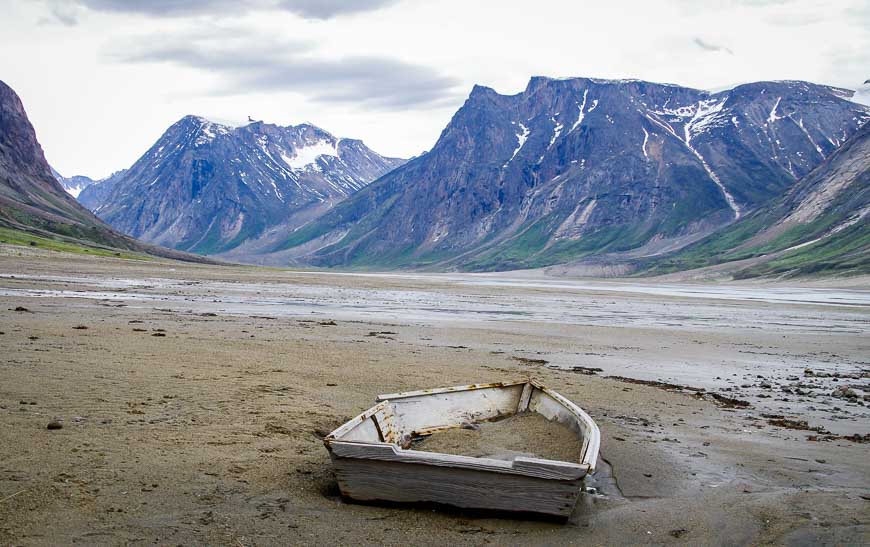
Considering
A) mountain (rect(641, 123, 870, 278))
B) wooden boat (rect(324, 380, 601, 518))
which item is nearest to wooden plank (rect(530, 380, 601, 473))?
wooden boat (rect(324, 380, 601, 518))

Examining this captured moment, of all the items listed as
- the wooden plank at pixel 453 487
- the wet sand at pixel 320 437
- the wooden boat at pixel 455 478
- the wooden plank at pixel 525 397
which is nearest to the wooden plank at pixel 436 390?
the wooden plank at pixel 525 397

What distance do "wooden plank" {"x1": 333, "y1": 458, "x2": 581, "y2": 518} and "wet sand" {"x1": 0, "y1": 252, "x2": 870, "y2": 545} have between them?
190mm

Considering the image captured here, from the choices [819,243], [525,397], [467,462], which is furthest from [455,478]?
[819,243]

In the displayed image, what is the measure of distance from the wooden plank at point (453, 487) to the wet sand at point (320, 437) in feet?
0.62

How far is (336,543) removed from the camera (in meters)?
7.48

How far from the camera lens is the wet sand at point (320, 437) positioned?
7.93 m

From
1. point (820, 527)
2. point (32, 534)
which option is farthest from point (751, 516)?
point (32, 534)

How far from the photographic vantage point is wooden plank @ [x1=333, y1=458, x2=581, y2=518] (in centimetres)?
834

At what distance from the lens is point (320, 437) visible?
37.1ft

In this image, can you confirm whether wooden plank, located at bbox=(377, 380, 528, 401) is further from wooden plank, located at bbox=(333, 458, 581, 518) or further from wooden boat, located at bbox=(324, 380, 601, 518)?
wooden plank, located at bbox=(333, 458, 581, 518)

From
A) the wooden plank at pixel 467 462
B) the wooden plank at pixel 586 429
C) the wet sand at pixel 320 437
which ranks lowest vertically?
the wet sand at pixel 320 437

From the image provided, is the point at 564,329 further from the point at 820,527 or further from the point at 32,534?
the point at 32,534

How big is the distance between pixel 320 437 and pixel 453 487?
3.52 m

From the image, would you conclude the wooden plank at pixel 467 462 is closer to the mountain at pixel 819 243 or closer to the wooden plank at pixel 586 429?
the wooden plank at pixel 586 429
